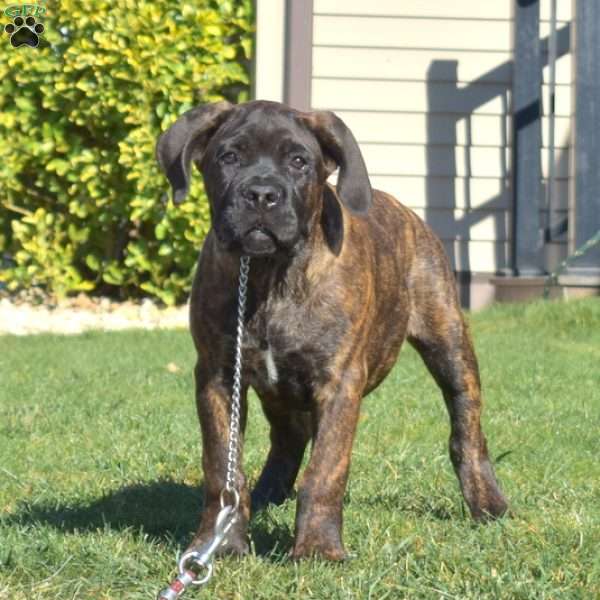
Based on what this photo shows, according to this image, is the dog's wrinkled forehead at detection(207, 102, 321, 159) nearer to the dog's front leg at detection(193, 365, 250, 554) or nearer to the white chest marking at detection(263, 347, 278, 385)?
the white chest marking at detection(263, 347, 278, 385)

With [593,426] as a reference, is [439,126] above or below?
above

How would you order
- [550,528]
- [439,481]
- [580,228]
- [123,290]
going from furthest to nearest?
[123,290] < [580,228] < [439,481] < [550,528]

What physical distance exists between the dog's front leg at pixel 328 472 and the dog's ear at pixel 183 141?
0.86 m

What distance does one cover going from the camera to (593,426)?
271 inches

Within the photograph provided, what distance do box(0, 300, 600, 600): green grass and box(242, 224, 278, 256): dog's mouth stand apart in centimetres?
99

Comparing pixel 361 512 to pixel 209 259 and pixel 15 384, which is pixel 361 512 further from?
pixel 15 384

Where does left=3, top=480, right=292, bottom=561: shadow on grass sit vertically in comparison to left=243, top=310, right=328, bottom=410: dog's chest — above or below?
below

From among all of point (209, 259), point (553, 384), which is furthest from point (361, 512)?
point (553, 384)

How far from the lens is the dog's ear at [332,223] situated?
4.66 m

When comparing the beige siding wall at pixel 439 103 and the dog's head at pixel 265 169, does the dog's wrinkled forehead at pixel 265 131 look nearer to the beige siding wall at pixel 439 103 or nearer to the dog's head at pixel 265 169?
the dog's head at pixel 265 169

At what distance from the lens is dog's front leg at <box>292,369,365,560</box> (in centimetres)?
431

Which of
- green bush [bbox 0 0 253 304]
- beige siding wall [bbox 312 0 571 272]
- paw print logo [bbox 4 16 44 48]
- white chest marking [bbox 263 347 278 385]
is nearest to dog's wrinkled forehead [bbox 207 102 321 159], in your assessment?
white chest marking [bbox 263 347 278 385]

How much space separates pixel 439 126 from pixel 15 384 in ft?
17.5

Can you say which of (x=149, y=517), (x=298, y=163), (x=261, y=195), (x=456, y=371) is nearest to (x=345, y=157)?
(x=298, y=163)
